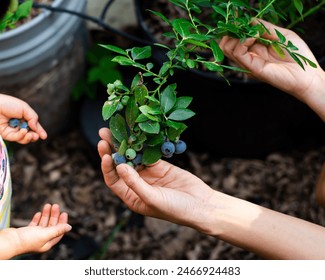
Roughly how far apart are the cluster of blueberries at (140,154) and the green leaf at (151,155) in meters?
0.01

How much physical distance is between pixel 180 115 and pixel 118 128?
0.49ft

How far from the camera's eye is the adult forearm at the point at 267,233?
119 cm

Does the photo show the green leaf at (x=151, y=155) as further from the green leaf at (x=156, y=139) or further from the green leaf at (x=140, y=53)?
the green leaf at (x=140, y=53)

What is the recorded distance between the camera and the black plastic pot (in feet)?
5.49

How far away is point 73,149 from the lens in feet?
6.84

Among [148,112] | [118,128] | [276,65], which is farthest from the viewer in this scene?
[276,65]

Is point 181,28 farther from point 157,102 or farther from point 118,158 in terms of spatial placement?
point 118,158

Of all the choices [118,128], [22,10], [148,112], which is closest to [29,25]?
[22,10]

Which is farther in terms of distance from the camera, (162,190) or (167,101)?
(162,190)

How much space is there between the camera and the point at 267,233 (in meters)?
1.20

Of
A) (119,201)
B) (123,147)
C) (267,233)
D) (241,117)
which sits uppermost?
(123,147)

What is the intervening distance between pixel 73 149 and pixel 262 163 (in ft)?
2.34

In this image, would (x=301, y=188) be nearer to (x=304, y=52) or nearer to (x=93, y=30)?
(x=304, y=52)

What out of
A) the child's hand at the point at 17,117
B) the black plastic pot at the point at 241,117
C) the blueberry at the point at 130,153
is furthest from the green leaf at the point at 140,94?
the black plastic pot at the point at 241,117
